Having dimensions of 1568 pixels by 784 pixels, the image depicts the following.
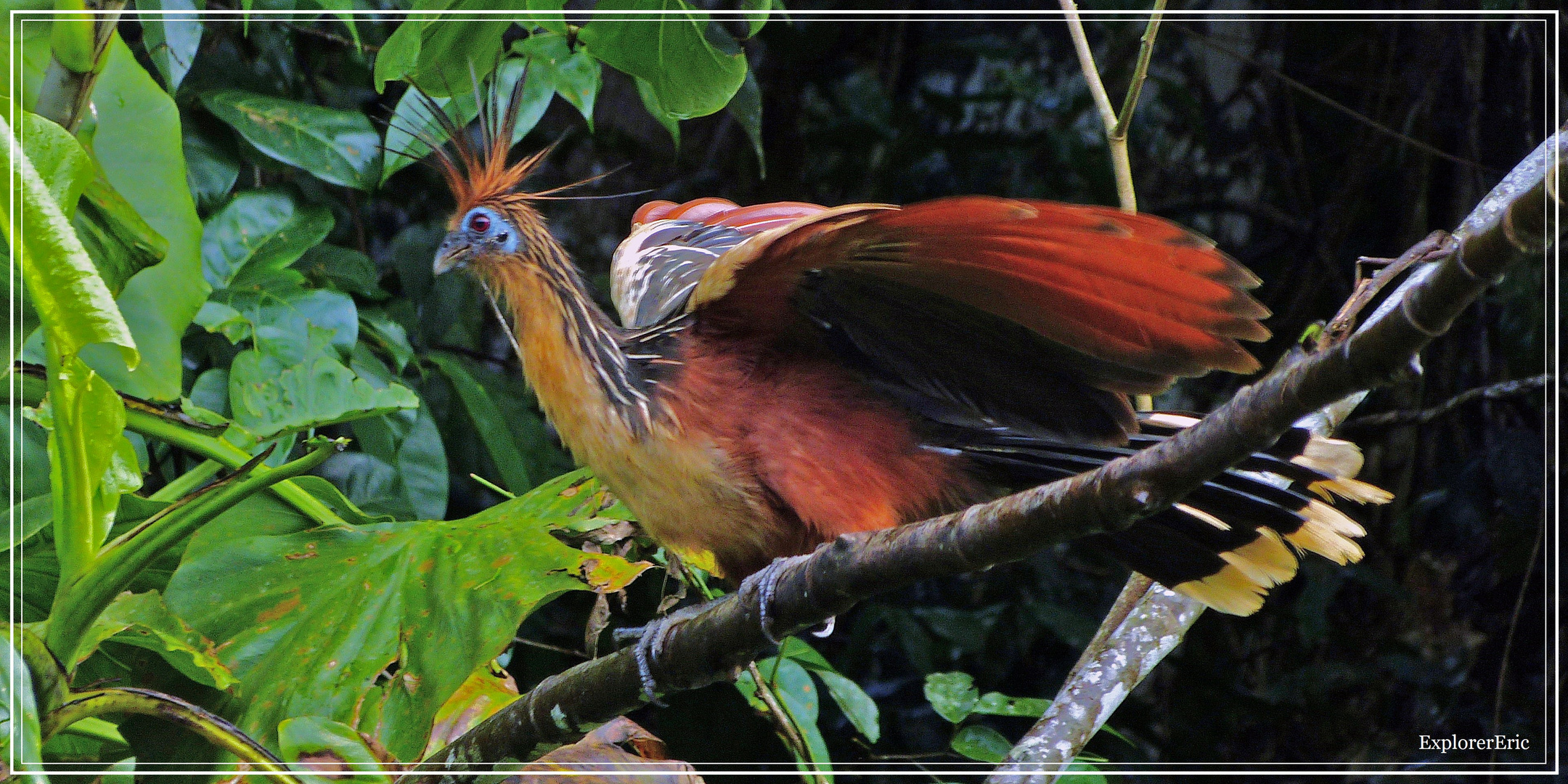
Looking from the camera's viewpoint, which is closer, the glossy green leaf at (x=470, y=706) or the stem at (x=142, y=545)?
the stem at (x=142, y=545)

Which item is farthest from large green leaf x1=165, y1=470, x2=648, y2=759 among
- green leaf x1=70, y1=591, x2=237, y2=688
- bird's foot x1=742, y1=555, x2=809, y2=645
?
bird's foot x1=742, y1=555, x2=809, y2=645

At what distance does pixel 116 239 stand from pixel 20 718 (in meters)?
0.28

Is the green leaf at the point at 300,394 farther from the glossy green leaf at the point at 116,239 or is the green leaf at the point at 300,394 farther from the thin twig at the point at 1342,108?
the thin twig at the point at 1342,108

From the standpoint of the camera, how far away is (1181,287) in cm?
58

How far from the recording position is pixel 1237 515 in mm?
711

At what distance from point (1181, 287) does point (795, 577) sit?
25cm

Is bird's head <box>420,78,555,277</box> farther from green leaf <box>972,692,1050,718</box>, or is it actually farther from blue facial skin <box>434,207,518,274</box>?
green leaf <box>972,692,1050,718</box>

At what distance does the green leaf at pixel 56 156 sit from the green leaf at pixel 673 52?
1.08ft

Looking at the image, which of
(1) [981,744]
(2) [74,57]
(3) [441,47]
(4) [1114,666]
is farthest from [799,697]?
(2) [74,57]

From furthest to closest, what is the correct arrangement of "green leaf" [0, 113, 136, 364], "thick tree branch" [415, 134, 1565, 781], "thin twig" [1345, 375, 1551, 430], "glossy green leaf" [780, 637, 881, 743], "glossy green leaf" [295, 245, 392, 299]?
"glossy green leaf" [295, 245, 392, 299] → "glossy green leaf" [780, 637, 881, 743] → "thin twig" [1345, 375, 1551, 430] → "green leaf" [0, 113, 136, 364] → "thick tree branch" [415, 134, 1565, 781]

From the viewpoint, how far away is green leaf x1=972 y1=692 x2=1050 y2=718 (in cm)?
90

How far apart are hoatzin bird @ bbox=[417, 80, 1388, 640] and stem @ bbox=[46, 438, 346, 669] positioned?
0.16 metres

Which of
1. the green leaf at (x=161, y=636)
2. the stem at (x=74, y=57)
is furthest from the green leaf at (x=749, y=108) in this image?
the green leaf at (x=161, y=636)

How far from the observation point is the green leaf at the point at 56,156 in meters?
0.64
